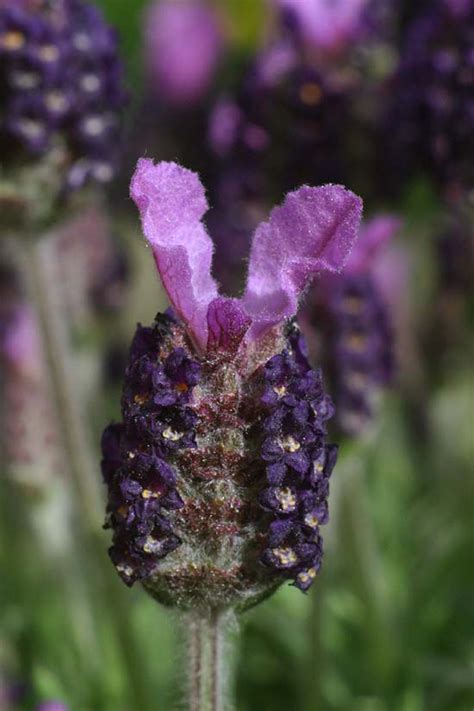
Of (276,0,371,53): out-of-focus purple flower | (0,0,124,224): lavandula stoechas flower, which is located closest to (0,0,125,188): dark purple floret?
(0,0,124,224): lavandula stoechas flower

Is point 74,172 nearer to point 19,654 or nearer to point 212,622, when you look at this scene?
point 212,622

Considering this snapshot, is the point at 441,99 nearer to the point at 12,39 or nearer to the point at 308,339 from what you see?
the point at 308,339

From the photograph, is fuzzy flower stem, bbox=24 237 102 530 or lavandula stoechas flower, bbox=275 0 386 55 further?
lavandula stoechas flower, bbox=275 0 386 55

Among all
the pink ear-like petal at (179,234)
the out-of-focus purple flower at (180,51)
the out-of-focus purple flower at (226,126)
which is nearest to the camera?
the pink ear-like petal at (179,234)

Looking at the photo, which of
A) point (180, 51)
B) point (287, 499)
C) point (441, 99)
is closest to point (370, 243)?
point (441, 99)

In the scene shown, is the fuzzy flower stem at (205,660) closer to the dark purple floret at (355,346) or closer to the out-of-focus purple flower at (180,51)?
the dark purple floret at (355,346)

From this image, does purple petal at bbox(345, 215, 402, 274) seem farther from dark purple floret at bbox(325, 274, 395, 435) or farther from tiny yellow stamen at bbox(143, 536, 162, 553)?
tiny yellow stamen at bbox(143, 536, 162, 553)

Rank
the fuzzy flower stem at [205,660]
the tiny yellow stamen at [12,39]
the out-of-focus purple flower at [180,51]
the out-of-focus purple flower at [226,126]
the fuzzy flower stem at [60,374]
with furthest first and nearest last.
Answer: the out-of-focus purple flower at [180,51] → the out-of-focus purple flower at [226,126] → the fuzzy flower stem at [60,374] → the tiny yellow stamen at [12,39] → the fuzzy flower stem at [205,660]

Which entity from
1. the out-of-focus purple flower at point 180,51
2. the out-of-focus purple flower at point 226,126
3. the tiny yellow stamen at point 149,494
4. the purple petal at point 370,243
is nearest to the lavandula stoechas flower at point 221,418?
the tiny yellow stamen at point 149,494
